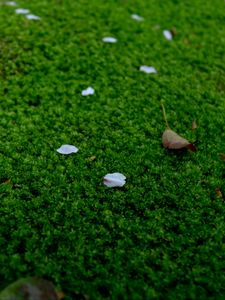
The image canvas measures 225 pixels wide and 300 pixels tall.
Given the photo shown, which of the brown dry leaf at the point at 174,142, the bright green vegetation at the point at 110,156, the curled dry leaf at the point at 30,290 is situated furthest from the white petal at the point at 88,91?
the curled dry leaf at the point at 30,290

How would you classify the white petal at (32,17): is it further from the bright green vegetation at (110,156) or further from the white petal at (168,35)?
the white petal at (168,35)

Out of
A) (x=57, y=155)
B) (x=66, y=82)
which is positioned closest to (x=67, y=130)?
(x=57, y=155)

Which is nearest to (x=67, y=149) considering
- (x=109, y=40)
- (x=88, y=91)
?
(x=88, y=91)

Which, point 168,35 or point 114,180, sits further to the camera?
point 168,35

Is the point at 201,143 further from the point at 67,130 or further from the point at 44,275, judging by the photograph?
the point at 44,275

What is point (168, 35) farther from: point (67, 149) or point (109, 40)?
point (67, 149)

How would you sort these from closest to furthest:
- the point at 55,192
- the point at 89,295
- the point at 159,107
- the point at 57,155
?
the point at 89,295 < the point at 55,192 < the point at 57,155 < the point at 159,107
